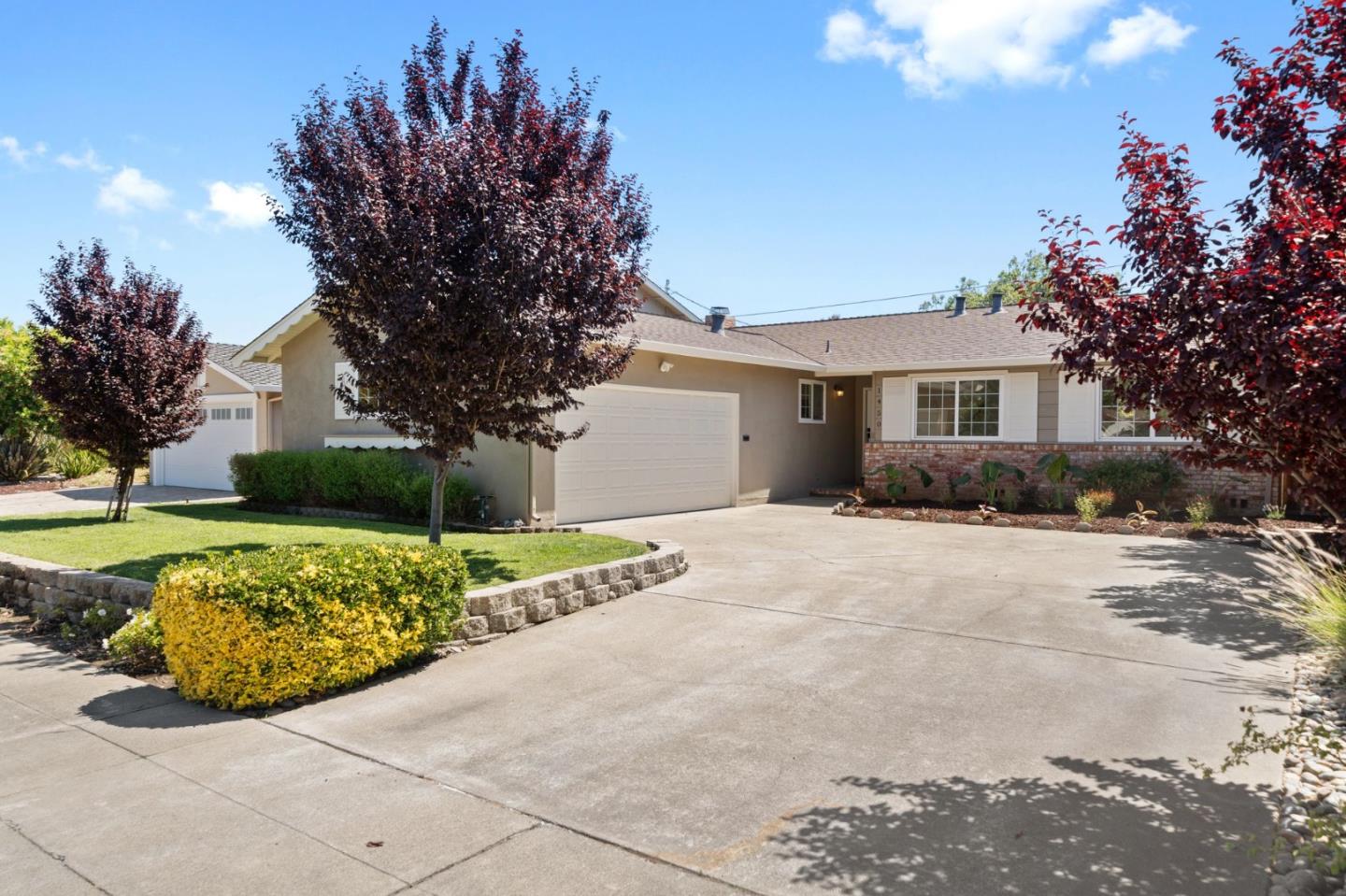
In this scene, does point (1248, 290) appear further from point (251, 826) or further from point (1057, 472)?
point (1057, 472)

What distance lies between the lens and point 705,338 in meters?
17.5

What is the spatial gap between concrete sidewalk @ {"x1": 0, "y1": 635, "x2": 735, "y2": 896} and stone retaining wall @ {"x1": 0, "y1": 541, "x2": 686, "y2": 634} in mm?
2080

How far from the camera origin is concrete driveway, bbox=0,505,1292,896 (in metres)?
3.41

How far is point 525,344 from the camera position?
812cm

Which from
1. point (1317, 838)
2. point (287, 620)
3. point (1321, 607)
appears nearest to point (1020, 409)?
point (1321, 607)

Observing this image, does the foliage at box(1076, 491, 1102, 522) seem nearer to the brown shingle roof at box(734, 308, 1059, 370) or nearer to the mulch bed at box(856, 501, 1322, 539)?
the mulch bed at box(856, 501, 1322, 539)

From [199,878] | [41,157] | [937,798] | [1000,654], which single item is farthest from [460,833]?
[41,157]

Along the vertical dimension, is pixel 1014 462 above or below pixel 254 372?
below

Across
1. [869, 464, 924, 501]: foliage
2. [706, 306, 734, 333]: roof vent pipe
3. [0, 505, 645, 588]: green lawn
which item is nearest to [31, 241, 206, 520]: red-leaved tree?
[0, 505, 645, 588]: green lawn

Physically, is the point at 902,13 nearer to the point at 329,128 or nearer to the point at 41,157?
the point at 329,128

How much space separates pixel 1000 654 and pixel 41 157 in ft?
48.5

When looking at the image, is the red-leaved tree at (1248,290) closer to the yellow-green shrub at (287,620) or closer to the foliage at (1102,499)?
the yellow-green shrub at (287,620)

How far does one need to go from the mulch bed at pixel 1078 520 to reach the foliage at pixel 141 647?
38.7 feet

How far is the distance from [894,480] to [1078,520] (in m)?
4.02
